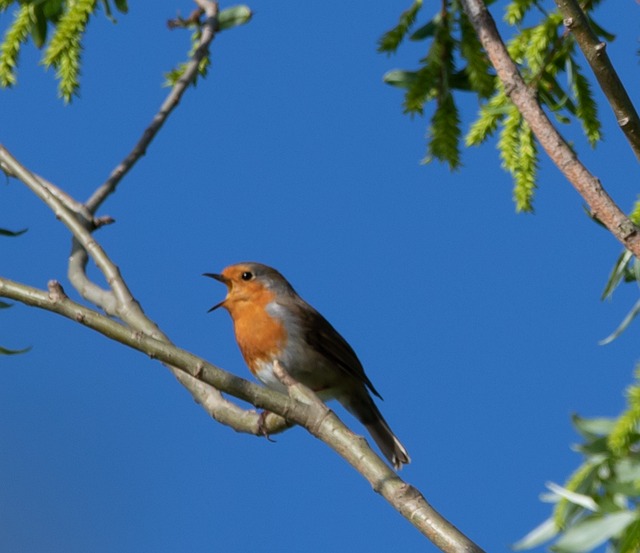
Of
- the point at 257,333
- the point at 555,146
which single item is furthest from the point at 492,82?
the point at 257,333

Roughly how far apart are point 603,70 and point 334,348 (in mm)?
2675

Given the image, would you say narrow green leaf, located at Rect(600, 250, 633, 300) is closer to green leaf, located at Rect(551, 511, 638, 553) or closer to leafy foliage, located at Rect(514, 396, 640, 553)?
leafy foliage, located at Rect(514, 396, 640, 553)

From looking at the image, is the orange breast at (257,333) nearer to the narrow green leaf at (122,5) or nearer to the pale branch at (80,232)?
the pale branch at (80,232)

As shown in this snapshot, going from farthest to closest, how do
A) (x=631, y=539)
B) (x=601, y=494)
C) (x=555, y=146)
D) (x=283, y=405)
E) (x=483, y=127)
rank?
(x=483, y=127) → (x=555, y=146) → (x=283, y=405) → (x=601, y=494) → (x=631, y=539)

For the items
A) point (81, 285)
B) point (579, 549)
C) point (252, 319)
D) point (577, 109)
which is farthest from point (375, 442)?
point (579, 549)

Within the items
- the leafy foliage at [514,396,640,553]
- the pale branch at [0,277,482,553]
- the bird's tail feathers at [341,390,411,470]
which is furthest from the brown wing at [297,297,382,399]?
the leafy foliage at [514,396,640,553]

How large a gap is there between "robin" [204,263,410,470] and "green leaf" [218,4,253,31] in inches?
47.4

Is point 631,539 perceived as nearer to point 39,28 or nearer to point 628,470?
point 628,470

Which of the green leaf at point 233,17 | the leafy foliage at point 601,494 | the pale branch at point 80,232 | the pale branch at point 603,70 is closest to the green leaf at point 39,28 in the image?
the pale branch at point 80,232

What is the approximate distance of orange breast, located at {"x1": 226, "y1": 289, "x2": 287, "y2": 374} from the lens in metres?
4.38

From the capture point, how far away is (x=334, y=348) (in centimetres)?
455

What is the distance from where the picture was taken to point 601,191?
1979 millimetres

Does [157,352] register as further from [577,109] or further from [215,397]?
[577,109]

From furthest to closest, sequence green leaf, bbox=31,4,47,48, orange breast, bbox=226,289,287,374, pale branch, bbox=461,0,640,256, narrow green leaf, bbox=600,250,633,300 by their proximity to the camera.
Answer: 1. orange breast, bbox=226,289,287,374
2. green leaf, bbox=31,4,47,48
3. narrow green leaf, bbox=600,250,633,300
4. pale branch, bbox=461,0,640,256
